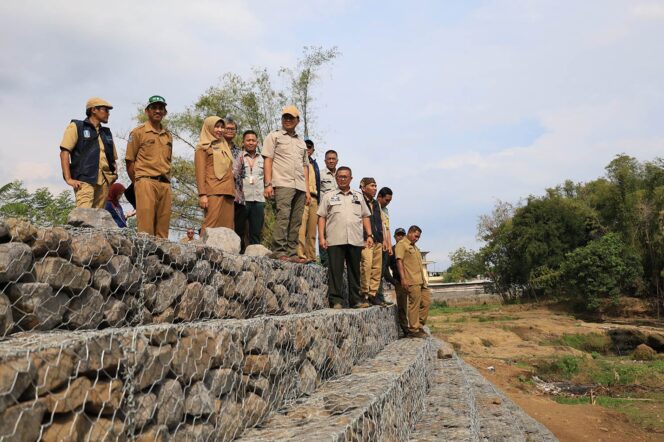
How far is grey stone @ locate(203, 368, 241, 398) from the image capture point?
2.21 meters

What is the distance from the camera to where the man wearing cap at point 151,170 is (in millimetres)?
4141

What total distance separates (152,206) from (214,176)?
76 cm

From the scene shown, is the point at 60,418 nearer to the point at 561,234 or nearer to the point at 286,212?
the point at 286,212

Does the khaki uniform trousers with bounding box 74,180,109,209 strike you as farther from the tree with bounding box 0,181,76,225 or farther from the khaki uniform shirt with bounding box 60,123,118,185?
the tree with bounding box 0,181,76,225

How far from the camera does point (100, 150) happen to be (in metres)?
4.27

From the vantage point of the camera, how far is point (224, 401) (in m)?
2.29

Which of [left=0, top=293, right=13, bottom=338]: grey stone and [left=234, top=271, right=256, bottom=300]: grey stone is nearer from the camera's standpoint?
[left=0, top=293, right=13, bottom=338]: grey stone

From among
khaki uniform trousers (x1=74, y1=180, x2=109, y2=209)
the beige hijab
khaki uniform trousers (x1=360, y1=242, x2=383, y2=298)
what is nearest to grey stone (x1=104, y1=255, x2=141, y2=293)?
khaki uniform trousers (x1=74, y1=180, x2=109, y2=209)

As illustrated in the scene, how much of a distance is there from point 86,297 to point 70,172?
218cm

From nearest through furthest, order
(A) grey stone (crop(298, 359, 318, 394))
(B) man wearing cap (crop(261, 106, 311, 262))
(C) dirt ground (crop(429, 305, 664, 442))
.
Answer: (A) grey stone (crop(298, 359, 318, 394)), (B) man wearing cap (crop(261, 106, 311, 262)), (C) dirt ground (crop(429, 305, 664, 442))

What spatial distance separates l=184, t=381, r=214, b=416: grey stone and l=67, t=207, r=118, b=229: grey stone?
143 cm

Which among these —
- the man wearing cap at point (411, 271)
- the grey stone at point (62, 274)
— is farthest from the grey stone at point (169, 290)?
the man wearing cap at point (411, 271)

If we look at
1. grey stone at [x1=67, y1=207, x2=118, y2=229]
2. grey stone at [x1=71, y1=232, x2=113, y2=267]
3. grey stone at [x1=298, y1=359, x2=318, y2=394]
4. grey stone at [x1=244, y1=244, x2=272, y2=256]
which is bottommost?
grey stone at [x1=298, y1=359, x2=318, y2=394]

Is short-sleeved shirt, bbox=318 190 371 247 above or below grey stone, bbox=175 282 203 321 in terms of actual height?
above
